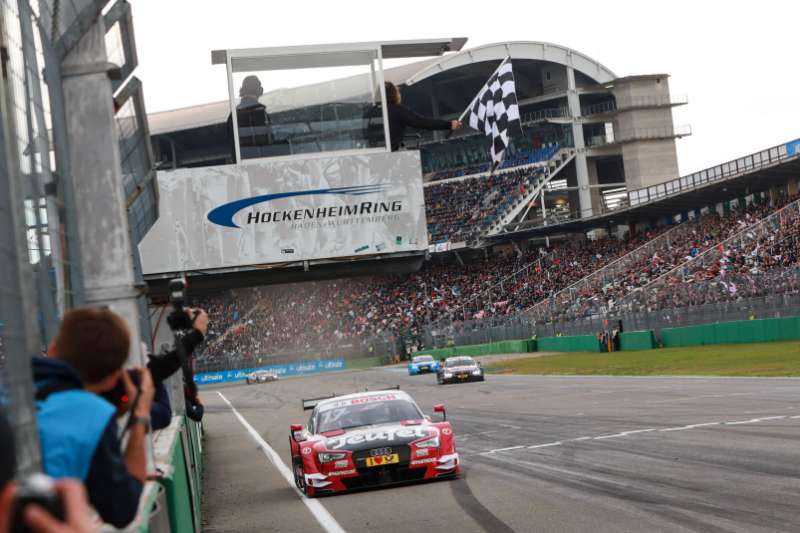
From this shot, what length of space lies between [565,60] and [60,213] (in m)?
73.5

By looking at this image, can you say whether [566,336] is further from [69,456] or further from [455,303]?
[69,456]

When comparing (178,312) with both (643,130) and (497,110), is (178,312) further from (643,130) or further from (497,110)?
(643,130)

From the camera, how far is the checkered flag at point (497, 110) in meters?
18.4

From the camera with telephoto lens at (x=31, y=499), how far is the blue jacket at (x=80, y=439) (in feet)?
3.29

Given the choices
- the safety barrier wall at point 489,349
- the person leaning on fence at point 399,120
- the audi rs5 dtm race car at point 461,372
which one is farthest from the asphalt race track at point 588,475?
the safety barrier wall at point 489,349

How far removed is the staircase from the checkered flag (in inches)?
2121

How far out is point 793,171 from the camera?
54219mm

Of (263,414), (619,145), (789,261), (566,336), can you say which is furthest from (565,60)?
(263,414)

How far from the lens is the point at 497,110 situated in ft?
61.9

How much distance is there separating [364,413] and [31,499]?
1240 centimetres

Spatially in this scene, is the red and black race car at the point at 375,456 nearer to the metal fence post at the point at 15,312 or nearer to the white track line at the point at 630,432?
the white track line at the point at 630,432

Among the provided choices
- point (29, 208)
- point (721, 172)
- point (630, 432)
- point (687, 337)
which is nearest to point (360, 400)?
point (630, 432)

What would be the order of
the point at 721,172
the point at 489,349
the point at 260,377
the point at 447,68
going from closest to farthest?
the point at 721,172, the point at 489,349, the point at 260,377, the point at 447,68

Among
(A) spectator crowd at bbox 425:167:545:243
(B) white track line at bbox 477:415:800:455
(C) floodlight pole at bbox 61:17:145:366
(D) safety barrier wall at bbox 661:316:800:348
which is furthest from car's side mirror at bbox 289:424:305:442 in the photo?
(A) spectator crowd at bbox 425:167:545:243
